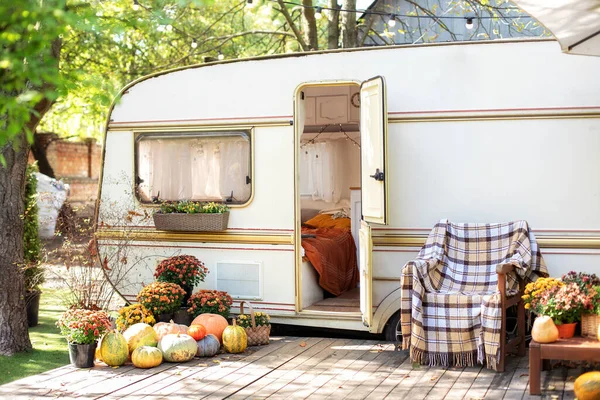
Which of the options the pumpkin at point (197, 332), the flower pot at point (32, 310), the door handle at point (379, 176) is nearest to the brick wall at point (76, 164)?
the flower pot at point (32, 310)

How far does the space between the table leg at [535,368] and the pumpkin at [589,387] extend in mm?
357

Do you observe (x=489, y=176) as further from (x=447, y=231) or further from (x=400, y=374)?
(x=400, y=374)

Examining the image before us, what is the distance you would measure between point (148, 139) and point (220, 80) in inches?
39.7

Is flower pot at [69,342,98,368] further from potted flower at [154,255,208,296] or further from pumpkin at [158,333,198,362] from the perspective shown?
potted flower at [154,255,208,296]

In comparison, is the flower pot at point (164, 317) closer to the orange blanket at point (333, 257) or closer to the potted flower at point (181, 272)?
the potted flower at point (181, 272)

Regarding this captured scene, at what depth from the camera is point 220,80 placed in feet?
27.0

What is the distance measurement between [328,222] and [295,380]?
3.63 meters

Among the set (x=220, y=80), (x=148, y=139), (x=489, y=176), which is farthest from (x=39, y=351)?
(x=489, y=176)

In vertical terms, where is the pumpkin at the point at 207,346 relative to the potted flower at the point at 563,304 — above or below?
below

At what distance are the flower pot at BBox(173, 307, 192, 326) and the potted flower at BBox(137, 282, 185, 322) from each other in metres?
0.04

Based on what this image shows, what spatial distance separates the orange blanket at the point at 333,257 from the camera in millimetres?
8273

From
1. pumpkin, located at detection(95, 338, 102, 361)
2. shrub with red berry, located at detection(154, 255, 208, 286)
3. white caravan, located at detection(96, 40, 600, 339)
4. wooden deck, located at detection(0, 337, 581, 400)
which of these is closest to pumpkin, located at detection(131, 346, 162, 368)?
wooden deck, located at detection(0, 337, 581, 400)

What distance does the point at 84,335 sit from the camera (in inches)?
265

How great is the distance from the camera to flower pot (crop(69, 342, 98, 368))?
6.73 meters
